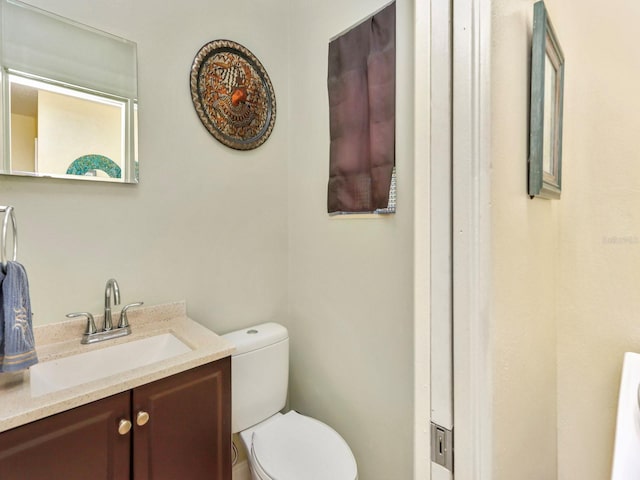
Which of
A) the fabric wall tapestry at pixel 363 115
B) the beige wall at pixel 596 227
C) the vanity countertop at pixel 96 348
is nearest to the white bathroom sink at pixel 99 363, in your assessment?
the vanity countertop at pixel 96 348

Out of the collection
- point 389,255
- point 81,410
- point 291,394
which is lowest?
point 291,394

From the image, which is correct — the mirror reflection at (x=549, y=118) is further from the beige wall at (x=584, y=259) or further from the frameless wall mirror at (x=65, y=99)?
the frameless wall mirror at (x=65, y=99)

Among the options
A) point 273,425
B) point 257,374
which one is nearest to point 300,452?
point 273,425

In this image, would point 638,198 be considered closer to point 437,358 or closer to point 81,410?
point 437,358

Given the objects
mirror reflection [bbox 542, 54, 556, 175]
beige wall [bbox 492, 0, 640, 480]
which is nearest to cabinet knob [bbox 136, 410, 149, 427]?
beige wall [bbox 492, 0, 640, 480]

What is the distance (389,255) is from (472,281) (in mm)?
791

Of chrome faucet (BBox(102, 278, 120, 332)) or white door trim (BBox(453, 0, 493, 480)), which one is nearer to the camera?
white door trim (BBox(453, 0, 493, 480))

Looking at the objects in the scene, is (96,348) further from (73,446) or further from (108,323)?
(73,446)

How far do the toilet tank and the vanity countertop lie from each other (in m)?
0.24

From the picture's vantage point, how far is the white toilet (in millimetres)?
1146

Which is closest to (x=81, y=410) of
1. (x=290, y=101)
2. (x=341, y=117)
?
(x=341, y=117)

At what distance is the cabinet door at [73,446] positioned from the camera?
0.71 m

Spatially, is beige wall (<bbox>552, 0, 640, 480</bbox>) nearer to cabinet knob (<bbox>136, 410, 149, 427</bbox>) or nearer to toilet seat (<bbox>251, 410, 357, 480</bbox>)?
toilet seat (<bbox>251, 410, 357, 480</bbox>)

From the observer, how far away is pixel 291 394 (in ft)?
5.80
